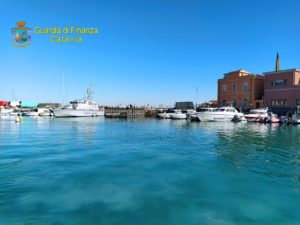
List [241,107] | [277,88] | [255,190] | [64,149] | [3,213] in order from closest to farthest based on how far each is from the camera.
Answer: [3,213], [255,190], [64,149], [277,88], [241,107]

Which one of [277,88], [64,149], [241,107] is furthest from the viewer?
[241,107]

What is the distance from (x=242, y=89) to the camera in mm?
60312

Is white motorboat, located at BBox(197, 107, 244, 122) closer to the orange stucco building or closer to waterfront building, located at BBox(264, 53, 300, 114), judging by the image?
waterfront building, located at BBox(264, 53, 300, 114)

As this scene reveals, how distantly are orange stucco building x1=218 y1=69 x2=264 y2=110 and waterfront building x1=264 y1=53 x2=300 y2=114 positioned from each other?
9.61 ft

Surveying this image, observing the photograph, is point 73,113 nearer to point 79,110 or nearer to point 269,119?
point 79,110

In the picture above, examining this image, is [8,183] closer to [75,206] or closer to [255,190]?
[75,206]

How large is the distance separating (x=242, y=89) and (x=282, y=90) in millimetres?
10289

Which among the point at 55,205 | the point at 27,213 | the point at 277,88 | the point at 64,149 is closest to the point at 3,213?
the point at 27,213

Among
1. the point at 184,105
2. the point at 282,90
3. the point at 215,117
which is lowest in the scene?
the point at 215,117

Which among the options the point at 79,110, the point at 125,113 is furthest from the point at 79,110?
the point at 125,113

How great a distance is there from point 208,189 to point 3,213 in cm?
687

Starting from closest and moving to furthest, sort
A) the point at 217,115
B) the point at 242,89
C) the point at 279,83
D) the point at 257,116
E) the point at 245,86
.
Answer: the point at 217,115, the point at 257,116, the point at 279,83, the point at 245,86, the point at 242,89

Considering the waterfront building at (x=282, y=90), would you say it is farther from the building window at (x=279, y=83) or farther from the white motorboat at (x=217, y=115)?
the white motorboat at (x=217, y=115)

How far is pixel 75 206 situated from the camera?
283 inches
